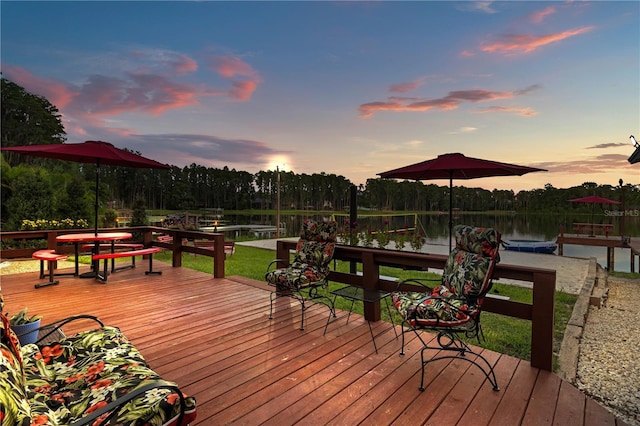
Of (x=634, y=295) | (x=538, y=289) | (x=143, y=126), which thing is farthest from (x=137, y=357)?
(x=143, y=126)

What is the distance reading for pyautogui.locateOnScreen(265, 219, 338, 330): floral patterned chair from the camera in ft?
12.5

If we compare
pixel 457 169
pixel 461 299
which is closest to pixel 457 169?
pixel 457 169

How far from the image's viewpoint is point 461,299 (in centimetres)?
291

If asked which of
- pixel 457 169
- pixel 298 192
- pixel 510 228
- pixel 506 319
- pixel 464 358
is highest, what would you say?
pixel 298 192

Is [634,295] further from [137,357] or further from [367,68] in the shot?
[137,357]

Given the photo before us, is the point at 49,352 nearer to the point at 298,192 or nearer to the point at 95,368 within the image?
the point at 95,368

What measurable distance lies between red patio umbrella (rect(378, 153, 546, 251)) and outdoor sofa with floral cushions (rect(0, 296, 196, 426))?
347cm

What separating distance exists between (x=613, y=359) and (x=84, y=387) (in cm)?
478

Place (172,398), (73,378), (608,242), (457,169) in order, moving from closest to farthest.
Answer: (172,398) → (73,378) → (457,169) → (608,242)

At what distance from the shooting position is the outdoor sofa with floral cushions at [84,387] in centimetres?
105

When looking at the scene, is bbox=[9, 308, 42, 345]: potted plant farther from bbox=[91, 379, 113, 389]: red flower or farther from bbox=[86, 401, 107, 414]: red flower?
bbox=[86, 401, 107, 414]: red flower

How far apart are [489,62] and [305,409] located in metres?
9.42

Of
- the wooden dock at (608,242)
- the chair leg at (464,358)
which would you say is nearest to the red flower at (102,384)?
the chair leg at (464,358)

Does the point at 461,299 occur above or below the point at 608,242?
above
